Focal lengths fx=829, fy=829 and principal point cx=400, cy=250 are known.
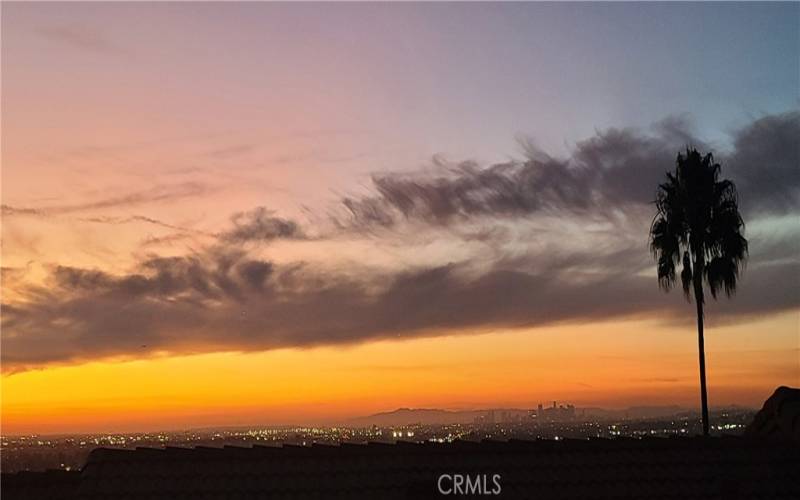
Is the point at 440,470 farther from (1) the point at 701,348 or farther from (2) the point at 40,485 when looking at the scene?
(1) the point at 701,348

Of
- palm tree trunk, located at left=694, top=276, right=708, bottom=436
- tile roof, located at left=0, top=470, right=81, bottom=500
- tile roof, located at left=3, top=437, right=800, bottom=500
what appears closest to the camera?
tile roof, located at left=3, top=437, right=800, bottom=500

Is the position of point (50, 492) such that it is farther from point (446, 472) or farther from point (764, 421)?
point (764, 421)

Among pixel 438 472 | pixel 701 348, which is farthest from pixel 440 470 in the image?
pixel 701 348

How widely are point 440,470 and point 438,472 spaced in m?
0.07

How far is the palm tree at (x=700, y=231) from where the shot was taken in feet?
100

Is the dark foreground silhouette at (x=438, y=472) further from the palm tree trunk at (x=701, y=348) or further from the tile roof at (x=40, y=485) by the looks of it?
the palm tree trunk at (x=701, y=348)

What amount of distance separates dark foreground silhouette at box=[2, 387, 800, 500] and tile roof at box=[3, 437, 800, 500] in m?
0.02

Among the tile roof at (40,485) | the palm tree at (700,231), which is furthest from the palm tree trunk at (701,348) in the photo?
the tile roof at (40,485)

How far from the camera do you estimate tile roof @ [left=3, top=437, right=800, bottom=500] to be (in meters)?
19.0

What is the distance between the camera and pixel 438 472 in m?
19.4

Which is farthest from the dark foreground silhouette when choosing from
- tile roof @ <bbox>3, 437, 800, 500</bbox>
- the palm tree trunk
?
the palm tree trunk

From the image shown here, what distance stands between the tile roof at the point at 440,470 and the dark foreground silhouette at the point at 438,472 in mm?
24

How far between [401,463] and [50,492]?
28.4 ft

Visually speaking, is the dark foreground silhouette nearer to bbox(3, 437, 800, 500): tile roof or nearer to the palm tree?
bbox(3, 437, 800, 500): tile roof
